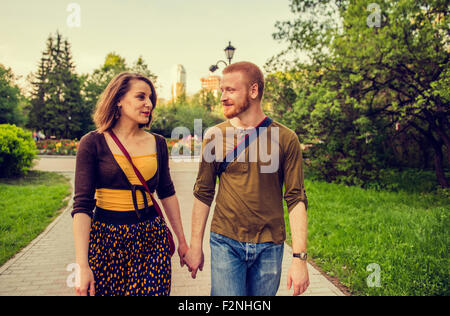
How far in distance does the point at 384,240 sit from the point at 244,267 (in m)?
4.44

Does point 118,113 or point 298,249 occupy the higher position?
point 118,113

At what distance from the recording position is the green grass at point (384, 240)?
4031 mm

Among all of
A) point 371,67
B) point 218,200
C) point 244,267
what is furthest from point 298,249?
point 371,67

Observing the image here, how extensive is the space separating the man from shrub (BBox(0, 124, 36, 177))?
44.0 ft

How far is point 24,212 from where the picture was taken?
300 inches

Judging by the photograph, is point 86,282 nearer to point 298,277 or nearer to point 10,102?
point 298,277

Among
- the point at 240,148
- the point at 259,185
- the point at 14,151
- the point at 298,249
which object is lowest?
the point at 298,249

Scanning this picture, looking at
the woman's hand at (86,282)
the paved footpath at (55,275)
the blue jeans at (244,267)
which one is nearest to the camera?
the woman's hand at (86,282)

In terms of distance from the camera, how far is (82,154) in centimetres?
189

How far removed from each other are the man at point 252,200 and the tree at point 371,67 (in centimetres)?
762

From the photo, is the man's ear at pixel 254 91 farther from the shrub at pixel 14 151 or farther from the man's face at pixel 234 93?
the shrub at pixel 14 151
